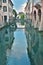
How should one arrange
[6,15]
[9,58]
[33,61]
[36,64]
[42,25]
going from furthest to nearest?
[6,15], [42,25], [9,58], [33,61], [36,64]

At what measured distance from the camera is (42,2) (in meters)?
31.3

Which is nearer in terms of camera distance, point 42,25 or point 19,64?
point 19,64

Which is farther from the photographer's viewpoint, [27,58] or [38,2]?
[38,2]

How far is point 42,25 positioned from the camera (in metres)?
30.2

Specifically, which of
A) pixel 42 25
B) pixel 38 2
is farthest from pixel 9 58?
→ pixel 38 2

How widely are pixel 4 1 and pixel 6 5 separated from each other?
1117 millimetres

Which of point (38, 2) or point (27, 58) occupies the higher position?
point (38, 2)

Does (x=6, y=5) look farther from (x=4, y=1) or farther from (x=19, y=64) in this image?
(x=19, y=64)

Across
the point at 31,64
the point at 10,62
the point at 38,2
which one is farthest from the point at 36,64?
the point at 38,2

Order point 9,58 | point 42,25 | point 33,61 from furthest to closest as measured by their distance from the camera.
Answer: point 42,25 < point 9,58 < point 33,61

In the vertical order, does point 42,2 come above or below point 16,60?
above

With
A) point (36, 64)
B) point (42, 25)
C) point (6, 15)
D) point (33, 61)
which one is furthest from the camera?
point (6, 15)

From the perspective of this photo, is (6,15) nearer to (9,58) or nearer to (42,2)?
(42,2)

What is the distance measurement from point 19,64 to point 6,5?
4912cm
